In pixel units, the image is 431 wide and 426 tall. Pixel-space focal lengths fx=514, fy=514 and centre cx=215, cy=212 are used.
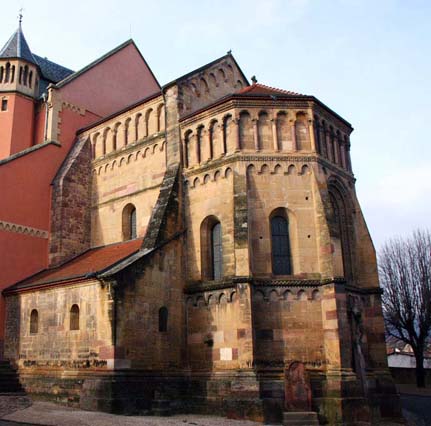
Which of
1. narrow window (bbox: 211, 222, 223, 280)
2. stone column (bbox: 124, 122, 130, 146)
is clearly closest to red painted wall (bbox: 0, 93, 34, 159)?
stone column (bbox: 124, 122, 130, 146)

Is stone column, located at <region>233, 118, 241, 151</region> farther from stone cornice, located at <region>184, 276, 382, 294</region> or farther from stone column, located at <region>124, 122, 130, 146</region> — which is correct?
stone column, located at <region>124, 122, 130, 146</region>

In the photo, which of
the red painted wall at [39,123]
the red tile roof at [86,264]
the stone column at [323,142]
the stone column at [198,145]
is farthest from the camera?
the red painted wall at [39,123]

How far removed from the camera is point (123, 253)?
2172 centimetres

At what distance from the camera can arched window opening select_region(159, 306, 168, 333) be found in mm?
19328

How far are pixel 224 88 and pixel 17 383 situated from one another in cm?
1702

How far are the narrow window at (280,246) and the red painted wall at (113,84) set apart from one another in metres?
15.4

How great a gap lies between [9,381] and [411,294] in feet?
100

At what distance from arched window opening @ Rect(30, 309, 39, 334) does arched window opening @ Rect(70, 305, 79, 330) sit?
2710 millimetres

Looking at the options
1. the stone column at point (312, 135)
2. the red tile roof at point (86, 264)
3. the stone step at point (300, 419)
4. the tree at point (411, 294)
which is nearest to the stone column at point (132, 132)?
the red tile roof at point (86, 264)

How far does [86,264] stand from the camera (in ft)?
73.1

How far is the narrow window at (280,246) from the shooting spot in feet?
63.8

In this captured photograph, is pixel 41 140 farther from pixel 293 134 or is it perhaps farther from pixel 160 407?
pixel 160 407

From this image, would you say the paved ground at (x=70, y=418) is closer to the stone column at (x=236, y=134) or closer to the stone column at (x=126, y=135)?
the stone column at (x=236, y=134)

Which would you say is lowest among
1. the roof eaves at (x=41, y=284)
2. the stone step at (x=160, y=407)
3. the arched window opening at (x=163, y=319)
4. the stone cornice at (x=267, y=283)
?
the stone step at (x=160, y=407)
